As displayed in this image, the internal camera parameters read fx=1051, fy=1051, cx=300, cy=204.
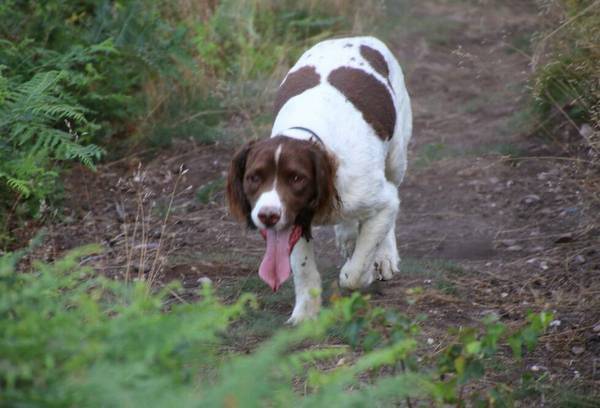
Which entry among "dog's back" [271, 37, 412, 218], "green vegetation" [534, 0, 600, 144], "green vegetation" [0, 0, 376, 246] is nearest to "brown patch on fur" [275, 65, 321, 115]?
"dog's back" [271, 37, 412, 218]

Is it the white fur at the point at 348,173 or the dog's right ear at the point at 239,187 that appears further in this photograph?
the white fur at the point at 348,173

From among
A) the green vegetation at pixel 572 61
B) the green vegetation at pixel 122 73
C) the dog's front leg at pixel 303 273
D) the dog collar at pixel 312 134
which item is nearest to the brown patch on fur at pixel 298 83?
the dog collar at pixel 312 134

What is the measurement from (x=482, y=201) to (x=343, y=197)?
2.36 metres

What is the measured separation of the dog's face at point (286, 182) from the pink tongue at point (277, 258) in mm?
67

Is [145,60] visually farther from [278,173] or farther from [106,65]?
[278,173]

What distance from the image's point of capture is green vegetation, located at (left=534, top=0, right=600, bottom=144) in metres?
5.95

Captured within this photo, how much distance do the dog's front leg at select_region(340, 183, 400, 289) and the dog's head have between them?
361 mm

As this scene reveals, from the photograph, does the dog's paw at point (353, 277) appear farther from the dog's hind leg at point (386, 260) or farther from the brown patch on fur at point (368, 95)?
the brown patch on fur at point (368, 95)

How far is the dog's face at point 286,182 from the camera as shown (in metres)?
4.60

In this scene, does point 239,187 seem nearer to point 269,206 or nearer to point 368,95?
point 269,206

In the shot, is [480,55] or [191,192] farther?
[480,55]

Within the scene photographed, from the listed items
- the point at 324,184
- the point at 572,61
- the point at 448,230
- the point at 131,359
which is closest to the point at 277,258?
the point at 324,184

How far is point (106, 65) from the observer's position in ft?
24.6

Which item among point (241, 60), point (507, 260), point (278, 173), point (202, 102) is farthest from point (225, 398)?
point (241, 60)
